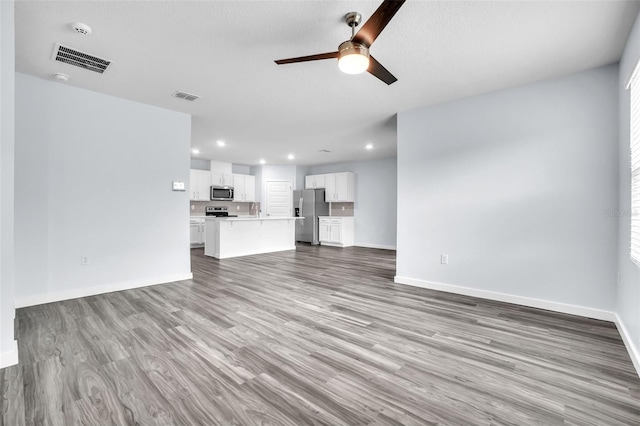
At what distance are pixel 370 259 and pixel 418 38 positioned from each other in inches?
191

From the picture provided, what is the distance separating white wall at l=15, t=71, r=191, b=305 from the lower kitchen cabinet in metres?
3.91

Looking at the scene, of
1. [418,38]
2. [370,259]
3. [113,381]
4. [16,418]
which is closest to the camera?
[16,418]

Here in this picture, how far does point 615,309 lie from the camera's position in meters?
2.91

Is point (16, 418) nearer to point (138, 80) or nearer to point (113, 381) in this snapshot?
point (113, 381)

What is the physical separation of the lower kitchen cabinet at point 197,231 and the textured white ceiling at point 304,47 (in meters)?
4.67

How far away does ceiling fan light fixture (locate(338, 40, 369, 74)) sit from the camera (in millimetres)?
2068

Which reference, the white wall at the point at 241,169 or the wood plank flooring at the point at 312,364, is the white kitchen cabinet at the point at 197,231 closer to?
the white wall at the point at 241,169

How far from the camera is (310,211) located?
9.45 m

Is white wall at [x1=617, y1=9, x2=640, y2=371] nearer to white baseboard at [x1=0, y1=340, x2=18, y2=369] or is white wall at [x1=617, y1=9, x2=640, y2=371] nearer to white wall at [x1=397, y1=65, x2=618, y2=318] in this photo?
white wall at [x1=397, y1=65, x2=618, y2=318]

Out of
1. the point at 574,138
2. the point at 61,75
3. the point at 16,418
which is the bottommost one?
the point at 16,418

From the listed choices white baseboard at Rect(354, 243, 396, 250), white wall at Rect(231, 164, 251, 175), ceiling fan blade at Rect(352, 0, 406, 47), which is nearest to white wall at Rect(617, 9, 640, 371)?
ceiling fan blade at Rect(352, 0, 406, 47)

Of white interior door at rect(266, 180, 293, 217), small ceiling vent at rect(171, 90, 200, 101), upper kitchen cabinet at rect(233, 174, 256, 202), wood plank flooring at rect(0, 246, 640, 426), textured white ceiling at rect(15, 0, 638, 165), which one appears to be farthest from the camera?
white interior door at rect(266, 180, 293, 217)

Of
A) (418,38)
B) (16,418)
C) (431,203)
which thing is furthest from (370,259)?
(16,418)

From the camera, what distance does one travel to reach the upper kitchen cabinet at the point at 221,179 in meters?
8.73
